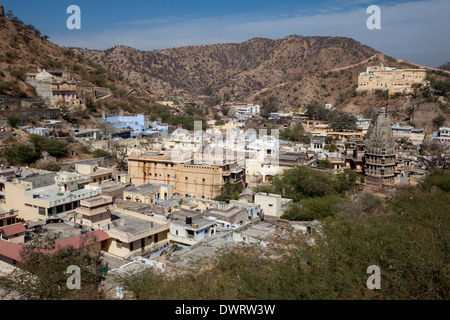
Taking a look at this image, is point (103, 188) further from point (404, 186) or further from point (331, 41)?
point (331, 41)

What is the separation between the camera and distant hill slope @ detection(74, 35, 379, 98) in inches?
3573

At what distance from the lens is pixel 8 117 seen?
102 feet

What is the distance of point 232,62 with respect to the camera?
123m

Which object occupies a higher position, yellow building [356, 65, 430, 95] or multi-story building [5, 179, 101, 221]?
yellow building [356, 65, 430, 95]

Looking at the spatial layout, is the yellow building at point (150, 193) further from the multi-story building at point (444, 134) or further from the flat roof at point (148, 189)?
the multi-story building at point (444, 134)

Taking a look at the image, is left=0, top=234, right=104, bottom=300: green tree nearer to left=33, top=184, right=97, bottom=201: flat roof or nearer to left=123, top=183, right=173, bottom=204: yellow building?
left=33, top=184, right=97, bottom=201: flat roof

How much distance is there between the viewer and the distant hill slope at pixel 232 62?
90.8 m

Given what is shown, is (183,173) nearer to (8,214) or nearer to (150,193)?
(150,193)

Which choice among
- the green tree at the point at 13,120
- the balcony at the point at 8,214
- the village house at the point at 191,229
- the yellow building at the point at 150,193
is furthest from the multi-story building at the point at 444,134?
the balcony at the point at 8,214

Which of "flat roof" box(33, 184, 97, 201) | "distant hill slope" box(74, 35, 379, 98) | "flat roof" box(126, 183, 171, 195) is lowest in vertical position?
"flat roof" box(126, 183, 171, 195)

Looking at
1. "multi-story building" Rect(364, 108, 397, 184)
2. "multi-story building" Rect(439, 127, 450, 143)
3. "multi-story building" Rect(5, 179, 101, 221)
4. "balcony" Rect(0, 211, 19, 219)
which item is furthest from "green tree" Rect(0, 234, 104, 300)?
"multi-story building" Rect(439, 127, 450, 143)

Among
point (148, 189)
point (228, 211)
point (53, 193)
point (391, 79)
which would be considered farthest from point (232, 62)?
point (228, 211)

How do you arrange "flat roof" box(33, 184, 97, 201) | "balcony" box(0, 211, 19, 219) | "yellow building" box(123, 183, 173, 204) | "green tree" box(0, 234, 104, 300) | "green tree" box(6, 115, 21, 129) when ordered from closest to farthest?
"green tree" box(0, 234, 104, 300), "balcony" box(0, 211, 19, 219), "flat roof" box(33, 184, 97, 201), "yellow building" box(123, 183, 173, 204), "green tree" box(6, 115, 21, 129)

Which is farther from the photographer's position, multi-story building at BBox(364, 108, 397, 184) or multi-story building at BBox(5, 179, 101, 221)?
multi-story building at BBox(364, 108, 397, 184)
